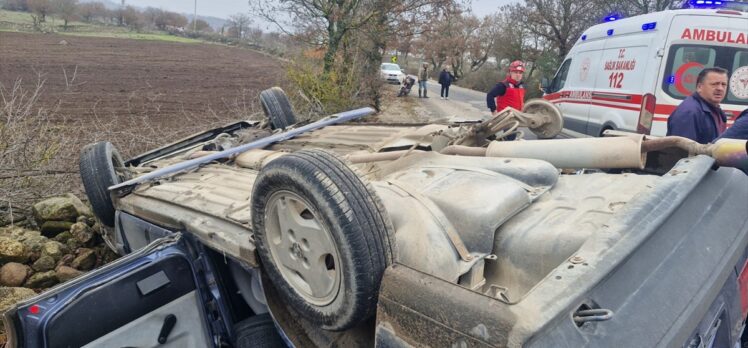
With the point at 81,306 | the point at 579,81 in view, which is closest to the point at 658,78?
the point at 579,81

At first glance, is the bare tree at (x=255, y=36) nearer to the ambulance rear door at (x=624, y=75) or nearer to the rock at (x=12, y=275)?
the ambulance rear door at (x=624, y=75)

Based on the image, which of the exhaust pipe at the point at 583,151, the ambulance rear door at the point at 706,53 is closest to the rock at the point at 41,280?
the exhaust pipe at the point at 583,151

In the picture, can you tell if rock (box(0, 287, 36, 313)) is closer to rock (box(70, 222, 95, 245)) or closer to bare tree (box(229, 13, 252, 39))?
rock (box(70, 222, 95, 245))

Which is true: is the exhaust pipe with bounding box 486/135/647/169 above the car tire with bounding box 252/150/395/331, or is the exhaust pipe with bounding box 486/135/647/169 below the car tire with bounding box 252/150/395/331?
above

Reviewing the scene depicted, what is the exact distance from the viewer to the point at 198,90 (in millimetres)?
18906

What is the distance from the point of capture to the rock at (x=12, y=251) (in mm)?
3564

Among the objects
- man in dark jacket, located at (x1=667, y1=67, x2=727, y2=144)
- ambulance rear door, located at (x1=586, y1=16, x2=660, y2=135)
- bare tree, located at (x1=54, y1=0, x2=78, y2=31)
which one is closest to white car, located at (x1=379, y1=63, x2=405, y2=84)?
ambulance rear door, located at (x1=586, y1=16, x2=660, y2=135)

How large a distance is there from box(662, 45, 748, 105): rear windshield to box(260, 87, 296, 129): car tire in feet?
14.0

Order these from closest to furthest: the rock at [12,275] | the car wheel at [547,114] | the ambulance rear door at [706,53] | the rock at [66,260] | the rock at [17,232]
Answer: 1. the car wheel at [547,114]
2. the rock at [12,275]
3. the rock at [66,260]
4. the rock at [17,232]
5. the ambulance rear door at [706,53]

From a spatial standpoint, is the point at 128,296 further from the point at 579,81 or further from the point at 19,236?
the point at 579,81

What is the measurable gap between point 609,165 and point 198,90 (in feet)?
61.1

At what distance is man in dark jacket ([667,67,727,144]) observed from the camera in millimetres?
3532

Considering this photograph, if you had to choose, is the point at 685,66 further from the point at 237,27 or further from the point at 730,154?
the point at 237,27

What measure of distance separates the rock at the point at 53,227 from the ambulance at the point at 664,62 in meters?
6.01
